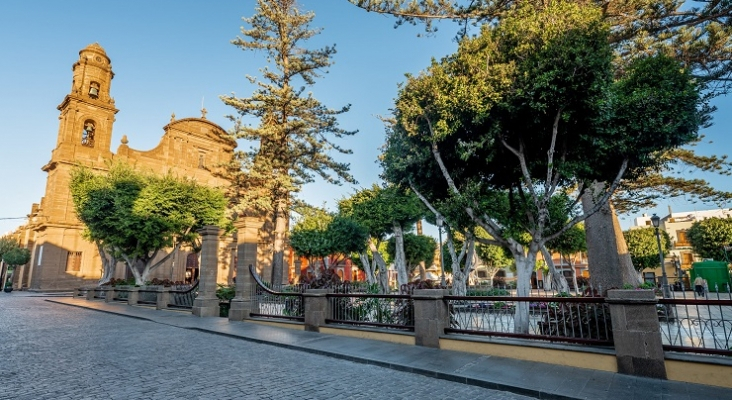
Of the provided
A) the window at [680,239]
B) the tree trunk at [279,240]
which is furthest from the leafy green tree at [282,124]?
the window at [680,239]

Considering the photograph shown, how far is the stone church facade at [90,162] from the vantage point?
104 ft

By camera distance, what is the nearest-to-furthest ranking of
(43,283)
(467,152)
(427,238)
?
(467,152)
(43,283)
(427,238)

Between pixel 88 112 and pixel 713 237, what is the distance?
57157 millimetres

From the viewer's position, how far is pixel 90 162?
32.7m

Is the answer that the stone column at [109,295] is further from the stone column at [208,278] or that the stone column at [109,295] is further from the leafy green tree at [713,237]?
the leafy green tree at [713,237]

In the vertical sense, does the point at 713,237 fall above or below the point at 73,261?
above

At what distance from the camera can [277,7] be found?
2233cm

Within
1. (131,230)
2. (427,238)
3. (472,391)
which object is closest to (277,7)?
(131,230)

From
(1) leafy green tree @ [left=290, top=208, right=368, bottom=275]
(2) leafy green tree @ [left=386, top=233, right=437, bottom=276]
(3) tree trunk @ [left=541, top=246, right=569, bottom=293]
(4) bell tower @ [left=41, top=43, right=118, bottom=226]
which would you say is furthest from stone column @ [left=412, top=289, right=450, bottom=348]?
(4) bell tower @ [left=41, top=43, right=118, bottom=226]

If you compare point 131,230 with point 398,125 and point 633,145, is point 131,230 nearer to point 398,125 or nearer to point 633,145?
point 398,125

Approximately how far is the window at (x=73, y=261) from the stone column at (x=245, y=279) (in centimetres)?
2832

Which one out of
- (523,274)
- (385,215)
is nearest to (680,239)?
(385,215)

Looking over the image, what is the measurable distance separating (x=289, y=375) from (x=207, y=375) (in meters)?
1.33

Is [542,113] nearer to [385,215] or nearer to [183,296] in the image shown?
[183,296]
